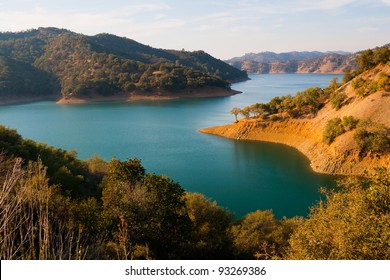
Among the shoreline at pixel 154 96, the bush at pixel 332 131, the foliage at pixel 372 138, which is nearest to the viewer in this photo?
the foliage at pixel 372 138

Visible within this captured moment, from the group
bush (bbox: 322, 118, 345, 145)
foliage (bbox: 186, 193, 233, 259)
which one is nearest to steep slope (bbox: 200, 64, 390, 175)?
bush (bbox: 322, 118, 345, 145)

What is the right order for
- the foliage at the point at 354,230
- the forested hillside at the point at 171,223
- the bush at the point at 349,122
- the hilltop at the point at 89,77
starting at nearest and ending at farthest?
the foliage at the point at 354,230 < the forested hillside at the point at 171,223 < the bush at the point at 349,122 < the hilltop at the point at 89,77

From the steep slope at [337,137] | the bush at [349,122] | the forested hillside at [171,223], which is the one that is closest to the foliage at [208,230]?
the forested hillside at [171,223]

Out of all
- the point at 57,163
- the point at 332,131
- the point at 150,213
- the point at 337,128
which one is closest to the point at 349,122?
the point at 337,128

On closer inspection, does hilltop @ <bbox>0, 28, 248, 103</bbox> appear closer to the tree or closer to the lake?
the lake

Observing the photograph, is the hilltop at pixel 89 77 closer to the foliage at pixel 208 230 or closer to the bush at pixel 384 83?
the bush at pixel 384 83

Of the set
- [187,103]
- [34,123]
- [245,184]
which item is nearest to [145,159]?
[245,184]

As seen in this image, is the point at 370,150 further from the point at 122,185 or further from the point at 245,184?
the point at 122,185
